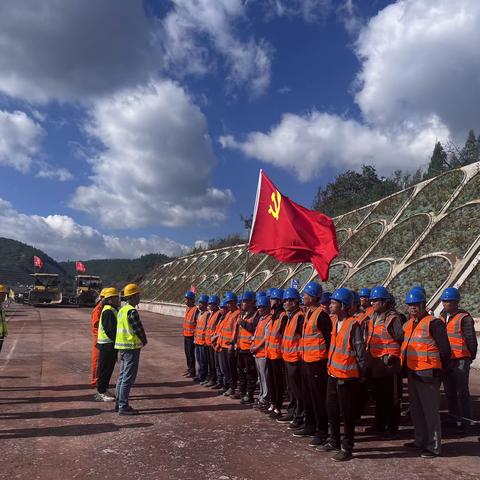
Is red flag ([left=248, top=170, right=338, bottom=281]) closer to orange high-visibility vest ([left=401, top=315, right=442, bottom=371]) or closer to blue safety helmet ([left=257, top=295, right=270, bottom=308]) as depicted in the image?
blue safety helmet ([left=257, top=295, right=270, bottom=308])

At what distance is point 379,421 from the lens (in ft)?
20.1

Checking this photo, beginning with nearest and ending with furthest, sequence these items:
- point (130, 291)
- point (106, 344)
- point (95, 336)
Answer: point (130, 291) < point (106, 344) < point (95, 336)

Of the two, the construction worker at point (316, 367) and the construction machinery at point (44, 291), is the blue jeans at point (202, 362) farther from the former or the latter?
the construction machinery at point (44, 291)

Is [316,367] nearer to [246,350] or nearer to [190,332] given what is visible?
[246,350]

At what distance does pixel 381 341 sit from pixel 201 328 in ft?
13.4

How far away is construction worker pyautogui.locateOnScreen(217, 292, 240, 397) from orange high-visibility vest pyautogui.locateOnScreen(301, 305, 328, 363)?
7.88ft

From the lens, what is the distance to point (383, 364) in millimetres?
6094

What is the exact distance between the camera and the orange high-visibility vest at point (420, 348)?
5137 millimetres

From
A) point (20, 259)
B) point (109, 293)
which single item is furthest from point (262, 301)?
point (20, 259)

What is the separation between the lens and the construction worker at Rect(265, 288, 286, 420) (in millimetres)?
6570

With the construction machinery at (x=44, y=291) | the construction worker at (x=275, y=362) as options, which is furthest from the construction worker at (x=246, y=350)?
the construction machinery at (x=44, y=291)

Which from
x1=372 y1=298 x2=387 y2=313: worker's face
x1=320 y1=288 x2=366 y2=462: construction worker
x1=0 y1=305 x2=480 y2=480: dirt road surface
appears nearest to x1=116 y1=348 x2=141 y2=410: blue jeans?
x1=0 y1=305 x2=480 y2=480: dirt road surface

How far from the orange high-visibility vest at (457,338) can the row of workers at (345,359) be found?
0.5 inches

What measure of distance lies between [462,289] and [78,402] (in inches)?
443
